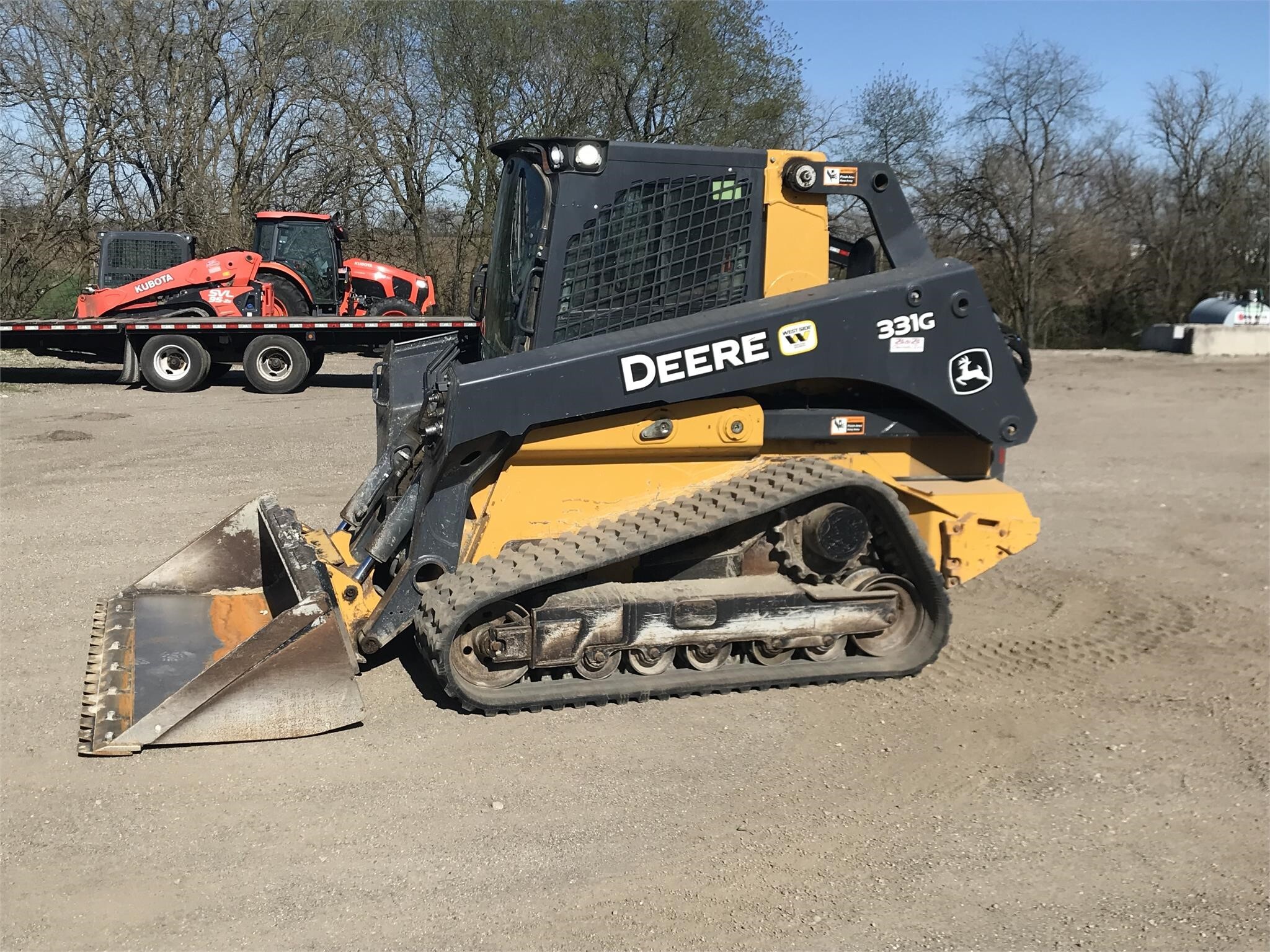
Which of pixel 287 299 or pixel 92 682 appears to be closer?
pixel 92 682

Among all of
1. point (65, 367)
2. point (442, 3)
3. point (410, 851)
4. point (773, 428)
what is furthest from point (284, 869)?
point (442, 3)

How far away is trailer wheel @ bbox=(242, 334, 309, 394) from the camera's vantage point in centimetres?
1605

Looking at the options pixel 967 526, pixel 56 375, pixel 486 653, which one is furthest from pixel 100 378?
pixel 967 526

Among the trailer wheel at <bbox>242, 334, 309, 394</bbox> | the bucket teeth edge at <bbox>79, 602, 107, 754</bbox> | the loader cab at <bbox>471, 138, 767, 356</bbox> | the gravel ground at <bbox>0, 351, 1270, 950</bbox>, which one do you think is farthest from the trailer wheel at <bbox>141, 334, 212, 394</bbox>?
the loader cab at <bbox>471, 138, 767, 356</bbox>

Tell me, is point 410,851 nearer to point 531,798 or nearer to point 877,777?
point 531,798

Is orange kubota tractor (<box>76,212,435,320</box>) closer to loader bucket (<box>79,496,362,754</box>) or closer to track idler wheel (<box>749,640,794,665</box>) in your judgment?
loader bucket (<box>79,496,362,754</box>)

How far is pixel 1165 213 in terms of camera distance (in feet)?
105

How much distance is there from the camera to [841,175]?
194 inches

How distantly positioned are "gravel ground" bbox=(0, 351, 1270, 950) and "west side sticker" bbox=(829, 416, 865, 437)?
3.79 ft

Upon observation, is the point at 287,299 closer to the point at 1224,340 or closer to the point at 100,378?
the point at 100,378

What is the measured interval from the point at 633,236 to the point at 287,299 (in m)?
14.1

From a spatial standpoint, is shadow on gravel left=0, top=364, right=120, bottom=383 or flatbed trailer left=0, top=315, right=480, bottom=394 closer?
flatbed trailer left=0, top=315, right=480, bottom=394

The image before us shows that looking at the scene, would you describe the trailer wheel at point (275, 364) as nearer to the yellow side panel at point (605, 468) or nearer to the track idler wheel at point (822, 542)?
the yellow side panel at point (605, 468)

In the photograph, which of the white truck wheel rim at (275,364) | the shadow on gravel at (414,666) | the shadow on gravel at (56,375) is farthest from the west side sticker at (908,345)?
the shadow on gravel at (56,375)
